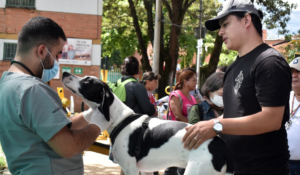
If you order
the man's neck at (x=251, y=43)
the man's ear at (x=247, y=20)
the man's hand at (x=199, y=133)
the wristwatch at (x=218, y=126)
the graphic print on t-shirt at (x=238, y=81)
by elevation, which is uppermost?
the man's ear at (x=247, y=20)

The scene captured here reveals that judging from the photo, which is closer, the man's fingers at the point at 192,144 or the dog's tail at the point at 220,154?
the man's fingers at the point at 192,144

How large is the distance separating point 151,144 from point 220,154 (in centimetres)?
63

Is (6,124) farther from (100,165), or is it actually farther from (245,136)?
(100,165)

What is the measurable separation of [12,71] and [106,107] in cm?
92

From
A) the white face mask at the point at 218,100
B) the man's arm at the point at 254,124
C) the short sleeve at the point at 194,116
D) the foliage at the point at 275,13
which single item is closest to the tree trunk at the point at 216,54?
the foliage at the point at 275,13

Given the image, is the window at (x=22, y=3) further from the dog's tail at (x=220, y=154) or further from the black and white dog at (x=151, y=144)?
the dog's tail at (x=220, y=154)

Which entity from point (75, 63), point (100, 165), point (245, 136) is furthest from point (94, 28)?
point (245, 136)

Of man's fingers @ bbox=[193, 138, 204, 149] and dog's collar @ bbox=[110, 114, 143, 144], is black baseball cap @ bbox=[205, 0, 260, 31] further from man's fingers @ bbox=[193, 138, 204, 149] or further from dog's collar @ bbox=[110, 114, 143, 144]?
dog's collar @ bbox=[110, 114, 143, 144]

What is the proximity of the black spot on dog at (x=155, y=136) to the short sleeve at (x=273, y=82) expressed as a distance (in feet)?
2.84

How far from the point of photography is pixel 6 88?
2082 mm

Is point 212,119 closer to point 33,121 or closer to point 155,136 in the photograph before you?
point 155,136

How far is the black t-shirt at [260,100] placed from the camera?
6.63ft

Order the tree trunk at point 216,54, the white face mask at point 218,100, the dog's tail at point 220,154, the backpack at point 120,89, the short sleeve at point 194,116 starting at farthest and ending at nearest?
the tree trunk at point 216,54 < the backpack at point 120,89 < the white face mask at point 218,100 < the short sleeve at point 194,116 < the dog's tail at point 220,154

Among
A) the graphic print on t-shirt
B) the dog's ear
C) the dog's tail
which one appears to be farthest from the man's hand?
the dog's ear
